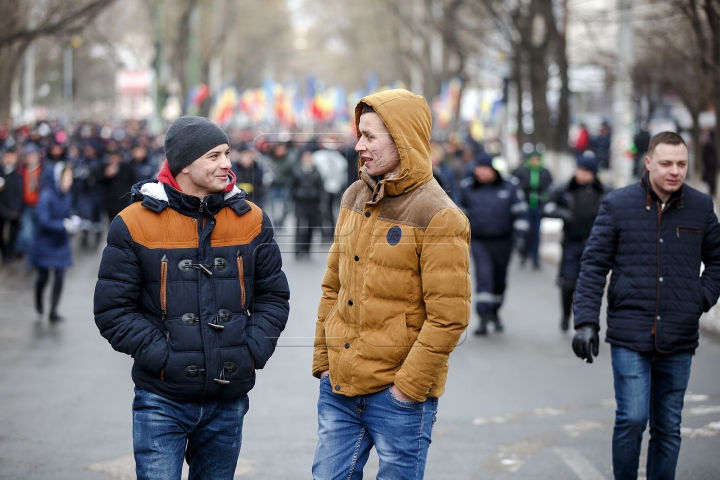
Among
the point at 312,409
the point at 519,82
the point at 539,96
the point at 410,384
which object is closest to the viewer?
the point at 410,384

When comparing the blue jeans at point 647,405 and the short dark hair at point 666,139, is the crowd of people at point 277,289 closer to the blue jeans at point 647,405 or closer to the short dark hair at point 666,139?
the blue jeans at point 647,405

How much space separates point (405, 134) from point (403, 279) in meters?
0.52

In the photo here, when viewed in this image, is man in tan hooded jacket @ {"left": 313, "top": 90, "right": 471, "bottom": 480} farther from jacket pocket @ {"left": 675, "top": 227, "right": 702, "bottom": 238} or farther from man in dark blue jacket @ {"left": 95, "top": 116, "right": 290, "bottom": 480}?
jacket pocket @ {"left": 675, "top": 227, "right": 702, "bottom": 238}

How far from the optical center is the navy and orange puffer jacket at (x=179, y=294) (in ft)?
12.2

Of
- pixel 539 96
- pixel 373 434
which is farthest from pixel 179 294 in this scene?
pixel 539 96

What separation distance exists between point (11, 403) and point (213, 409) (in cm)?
427

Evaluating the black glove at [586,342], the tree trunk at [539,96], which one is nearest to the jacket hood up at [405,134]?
the black glove at [586,342]

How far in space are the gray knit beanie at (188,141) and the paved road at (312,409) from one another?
0.88 m

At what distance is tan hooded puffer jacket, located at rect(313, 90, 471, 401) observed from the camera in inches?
144

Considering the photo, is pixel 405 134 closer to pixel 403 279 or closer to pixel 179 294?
pixel 403 279

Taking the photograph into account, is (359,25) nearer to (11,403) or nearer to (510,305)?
(510,305)

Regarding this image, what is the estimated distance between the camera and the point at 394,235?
3.75 metres

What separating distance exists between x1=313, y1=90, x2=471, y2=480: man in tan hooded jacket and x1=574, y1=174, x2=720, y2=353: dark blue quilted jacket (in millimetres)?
1504

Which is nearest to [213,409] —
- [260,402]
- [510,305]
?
[260,402]
